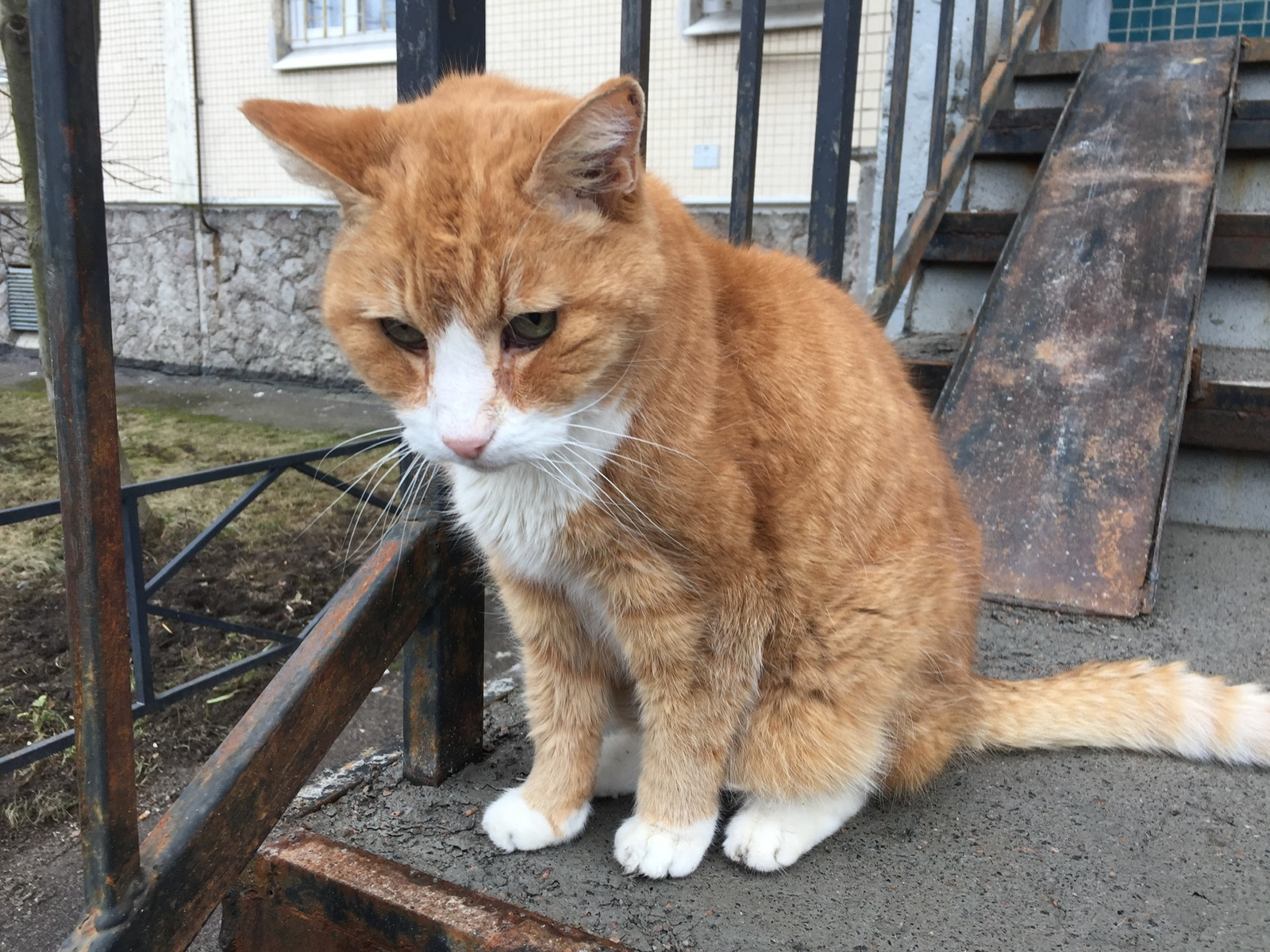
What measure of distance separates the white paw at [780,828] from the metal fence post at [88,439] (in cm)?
77

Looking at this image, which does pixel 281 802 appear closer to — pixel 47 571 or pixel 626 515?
pixel 626 515

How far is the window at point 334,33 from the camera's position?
6.94 meters

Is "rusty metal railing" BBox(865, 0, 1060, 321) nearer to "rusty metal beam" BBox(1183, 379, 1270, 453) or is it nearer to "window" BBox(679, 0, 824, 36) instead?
"rusty metal beam" BBox(1183, 379, 1270, 453)

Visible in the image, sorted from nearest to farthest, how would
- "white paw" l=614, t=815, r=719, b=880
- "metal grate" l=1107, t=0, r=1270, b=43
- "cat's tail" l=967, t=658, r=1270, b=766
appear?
1. "white paw" l=614, t=815, r=719, b=880
2. "cat's tail" l=967, t=658, r=1270, b=766
3. "metal grate" l=1107, t=0, r=1270, b=43

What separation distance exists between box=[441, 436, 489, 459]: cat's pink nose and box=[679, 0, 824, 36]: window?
4.94 m

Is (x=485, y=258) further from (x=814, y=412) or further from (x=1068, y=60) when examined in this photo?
(x=1068, y=60)

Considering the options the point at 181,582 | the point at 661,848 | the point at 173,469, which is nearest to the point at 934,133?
the point at 661,848

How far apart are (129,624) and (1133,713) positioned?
1.60m

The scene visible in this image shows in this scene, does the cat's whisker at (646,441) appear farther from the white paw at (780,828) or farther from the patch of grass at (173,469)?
the patch of grass at (173,469)

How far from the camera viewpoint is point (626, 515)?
1.18 m

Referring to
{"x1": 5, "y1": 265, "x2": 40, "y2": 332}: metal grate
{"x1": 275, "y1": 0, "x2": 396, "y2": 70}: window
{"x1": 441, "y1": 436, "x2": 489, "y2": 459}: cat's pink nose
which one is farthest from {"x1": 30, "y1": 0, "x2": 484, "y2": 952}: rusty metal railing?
{"x1": 5, "y1": 265, "x2": 40, "y2": 332}: metal grate

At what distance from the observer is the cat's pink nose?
104 cm

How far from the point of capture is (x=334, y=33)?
7.26 meters

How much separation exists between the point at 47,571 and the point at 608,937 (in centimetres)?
347
